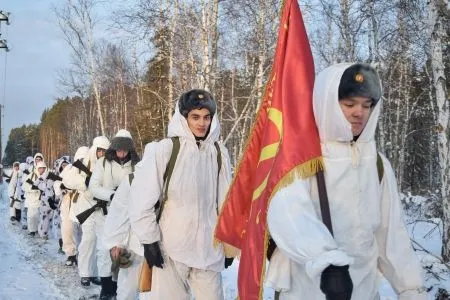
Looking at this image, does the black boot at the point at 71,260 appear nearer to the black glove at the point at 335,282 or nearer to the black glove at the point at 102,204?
the black glove at the point at 102,204

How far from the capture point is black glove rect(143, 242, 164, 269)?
162 inches

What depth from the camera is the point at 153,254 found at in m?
4.12

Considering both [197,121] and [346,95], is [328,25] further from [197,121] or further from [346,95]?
[346,95]

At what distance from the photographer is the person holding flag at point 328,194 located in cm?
256

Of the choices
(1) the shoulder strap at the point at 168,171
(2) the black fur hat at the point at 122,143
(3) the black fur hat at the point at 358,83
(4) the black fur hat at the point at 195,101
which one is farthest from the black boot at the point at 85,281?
(3) the black fur hat at the point at 358,83

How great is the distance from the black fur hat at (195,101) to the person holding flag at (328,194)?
154cm

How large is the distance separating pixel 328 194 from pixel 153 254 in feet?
6.08

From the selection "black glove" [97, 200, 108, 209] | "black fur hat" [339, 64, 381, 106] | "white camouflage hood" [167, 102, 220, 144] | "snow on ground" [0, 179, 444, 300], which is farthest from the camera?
"black glove" [97, 200, 108, 209]

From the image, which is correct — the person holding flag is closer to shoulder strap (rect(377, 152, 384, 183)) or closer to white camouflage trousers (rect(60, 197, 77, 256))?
shoulder strap (rect(377, 152, 384, 183))

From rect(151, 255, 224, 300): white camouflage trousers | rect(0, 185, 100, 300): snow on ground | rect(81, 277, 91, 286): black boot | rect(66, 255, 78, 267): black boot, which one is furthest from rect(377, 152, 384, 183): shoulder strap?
rect(66, 255, 78, 267): black boot

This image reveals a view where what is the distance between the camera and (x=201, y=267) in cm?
427

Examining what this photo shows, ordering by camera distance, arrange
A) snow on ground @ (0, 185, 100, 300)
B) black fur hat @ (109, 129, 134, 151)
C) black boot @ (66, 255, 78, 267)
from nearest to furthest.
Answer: black fur hat @ (109, 129, 134, 151) < snow on ground @ (0, 185, 100, 300) < black boot @ (66, 255, 78, 267)

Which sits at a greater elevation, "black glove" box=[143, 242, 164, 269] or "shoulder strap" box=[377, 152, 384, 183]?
"shoulder strap" box=[377, 152, 384, 183]

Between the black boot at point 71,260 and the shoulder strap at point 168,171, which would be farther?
the black boot at point 71,260
